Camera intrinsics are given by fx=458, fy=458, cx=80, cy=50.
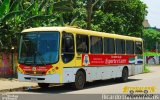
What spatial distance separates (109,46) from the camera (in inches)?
952

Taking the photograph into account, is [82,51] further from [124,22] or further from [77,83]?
[124,22]

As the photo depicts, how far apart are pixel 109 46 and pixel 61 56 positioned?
18.3 ft

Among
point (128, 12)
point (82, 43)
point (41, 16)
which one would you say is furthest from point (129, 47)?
point (128, 12)

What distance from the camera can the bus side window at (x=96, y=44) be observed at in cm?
2203

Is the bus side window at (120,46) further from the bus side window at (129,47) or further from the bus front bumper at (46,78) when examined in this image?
the bus front bumper at (46,78)

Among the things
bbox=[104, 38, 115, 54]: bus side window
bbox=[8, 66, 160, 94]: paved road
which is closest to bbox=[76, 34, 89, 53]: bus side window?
bbox=[8, 66, 160, 94]: paved road

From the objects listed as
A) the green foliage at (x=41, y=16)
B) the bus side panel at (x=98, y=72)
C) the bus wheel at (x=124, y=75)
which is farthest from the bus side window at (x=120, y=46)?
the green foliage at (x=41, y=16)

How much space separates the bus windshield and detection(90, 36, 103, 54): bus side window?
3.09 meters

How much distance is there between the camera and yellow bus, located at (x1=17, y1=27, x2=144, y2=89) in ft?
62.7

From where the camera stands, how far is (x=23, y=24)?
27.8 metres

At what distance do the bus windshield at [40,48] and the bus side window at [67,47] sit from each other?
0.36 metres

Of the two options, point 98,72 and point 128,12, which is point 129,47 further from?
point 128,12

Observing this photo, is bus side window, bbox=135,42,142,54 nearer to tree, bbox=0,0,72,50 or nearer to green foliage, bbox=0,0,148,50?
green foliage, bbox=0,0,148,50

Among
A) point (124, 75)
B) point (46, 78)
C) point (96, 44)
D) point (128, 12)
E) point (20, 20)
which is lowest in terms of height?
point (124, 75)
